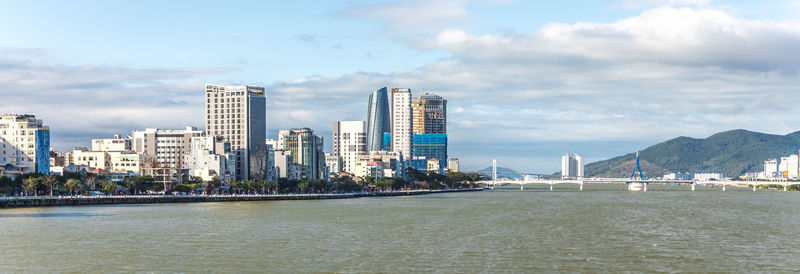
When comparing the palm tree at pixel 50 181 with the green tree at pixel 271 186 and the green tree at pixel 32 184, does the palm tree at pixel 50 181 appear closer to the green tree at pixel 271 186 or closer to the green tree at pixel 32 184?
the green tree at pixel 32 184

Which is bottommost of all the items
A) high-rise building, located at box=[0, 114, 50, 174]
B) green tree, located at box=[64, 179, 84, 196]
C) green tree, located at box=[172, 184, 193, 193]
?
green tree, located at box=[172, 184, 193, 193]

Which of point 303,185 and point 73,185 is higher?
point 73,185

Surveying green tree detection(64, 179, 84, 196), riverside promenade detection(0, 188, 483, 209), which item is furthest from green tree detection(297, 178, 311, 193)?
green tree detection(64, 179, 84, 196)

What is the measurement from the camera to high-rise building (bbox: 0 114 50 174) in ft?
537

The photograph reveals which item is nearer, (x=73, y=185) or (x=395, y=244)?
(x=395, y=244)

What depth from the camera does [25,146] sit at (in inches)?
6481

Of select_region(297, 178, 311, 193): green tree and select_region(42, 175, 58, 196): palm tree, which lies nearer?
select_region(42, 175, 58, 196): palm tree

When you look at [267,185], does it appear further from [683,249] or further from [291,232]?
[683,249]

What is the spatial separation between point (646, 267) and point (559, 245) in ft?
40.3

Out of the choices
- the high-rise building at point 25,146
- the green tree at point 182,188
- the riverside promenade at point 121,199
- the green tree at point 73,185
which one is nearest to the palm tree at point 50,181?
the green tree at point 73,185

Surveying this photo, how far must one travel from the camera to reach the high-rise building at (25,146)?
163750 mm

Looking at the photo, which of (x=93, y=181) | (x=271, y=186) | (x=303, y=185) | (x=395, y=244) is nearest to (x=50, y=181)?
(x=93, y=181)

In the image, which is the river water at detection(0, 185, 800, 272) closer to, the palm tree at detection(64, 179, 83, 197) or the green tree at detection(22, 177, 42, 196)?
the green tree at detection(22, 177, 42, 196)

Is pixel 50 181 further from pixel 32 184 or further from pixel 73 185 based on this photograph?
pixel 73 185
